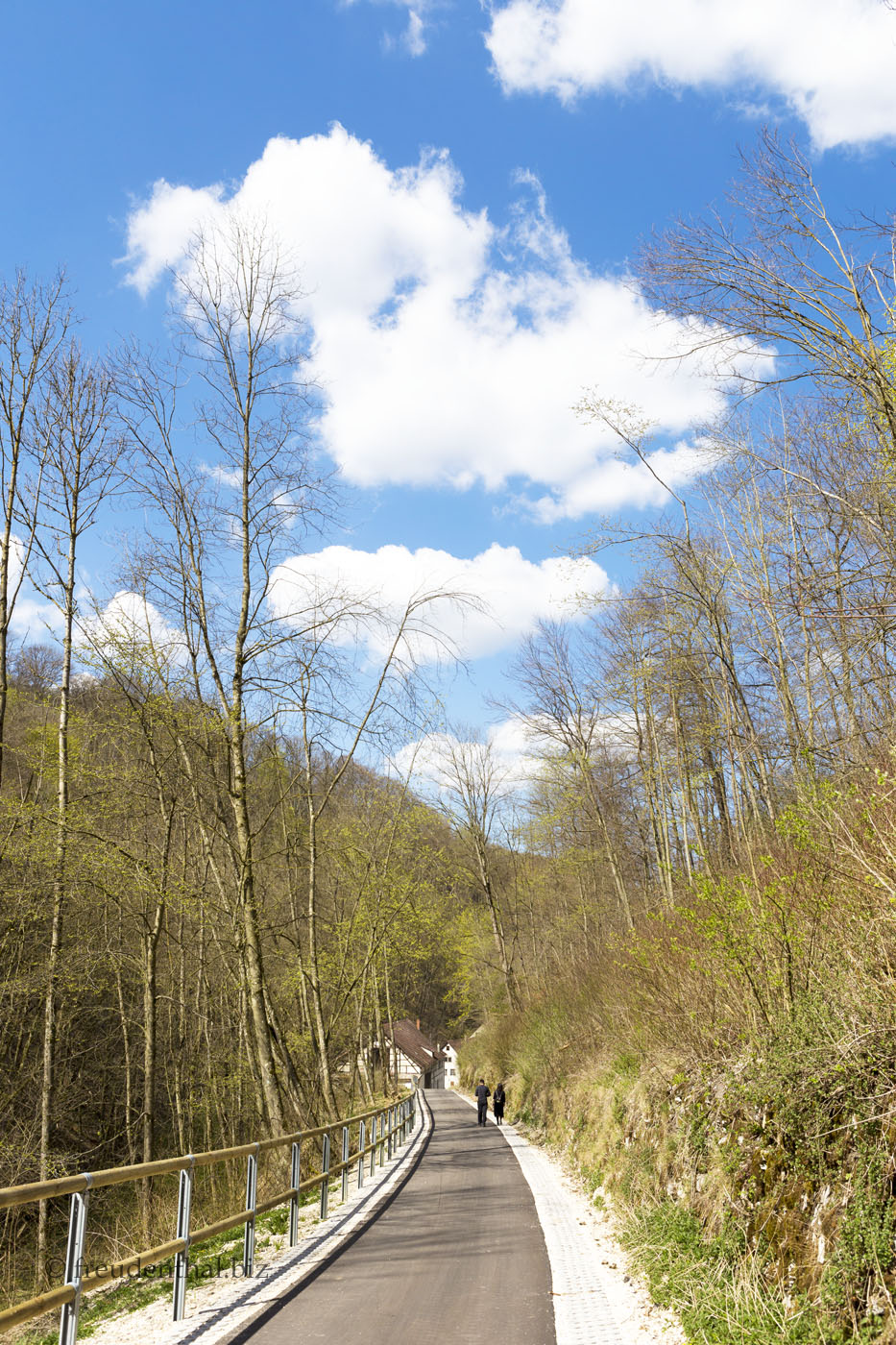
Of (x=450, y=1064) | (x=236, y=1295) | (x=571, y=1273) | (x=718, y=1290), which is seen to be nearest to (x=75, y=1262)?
(x=236, y=1295)

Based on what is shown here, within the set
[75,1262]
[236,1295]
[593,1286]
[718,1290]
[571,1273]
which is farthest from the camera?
[571,1273]

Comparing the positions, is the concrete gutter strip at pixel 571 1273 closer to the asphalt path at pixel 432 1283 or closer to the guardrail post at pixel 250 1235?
the asphalt path at pixel 432 1283

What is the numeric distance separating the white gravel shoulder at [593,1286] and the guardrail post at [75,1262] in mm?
2909

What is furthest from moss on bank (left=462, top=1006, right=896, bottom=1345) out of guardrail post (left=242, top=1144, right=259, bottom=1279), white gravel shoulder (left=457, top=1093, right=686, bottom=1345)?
guardrail post (left=242, top=1144, right=259, bottom=1279)

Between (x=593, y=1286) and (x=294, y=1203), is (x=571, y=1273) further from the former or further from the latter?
(x=294, y=1203)

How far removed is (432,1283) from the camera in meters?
7.25

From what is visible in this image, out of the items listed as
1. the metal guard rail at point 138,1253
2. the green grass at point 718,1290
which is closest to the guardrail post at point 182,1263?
the metal guard rail at point 138,1253

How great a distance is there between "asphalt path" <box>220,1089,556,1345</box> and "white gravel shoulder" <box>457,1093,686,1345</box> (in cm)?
14

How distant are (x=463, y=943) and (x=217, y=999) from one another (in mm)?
20424

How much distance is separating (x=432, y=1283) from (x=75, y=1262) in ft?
11.8

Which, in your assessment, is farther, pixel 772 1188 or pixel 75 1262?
pixel 772 1188

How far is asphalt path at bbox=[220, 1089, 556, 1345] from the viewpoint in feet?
19.1

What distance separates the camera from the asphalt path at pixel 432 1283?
583 centimetres

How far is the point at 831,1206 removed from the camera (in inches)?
201
